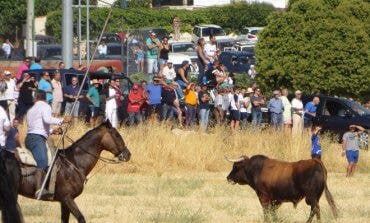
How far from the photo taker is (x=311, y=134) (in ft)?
106

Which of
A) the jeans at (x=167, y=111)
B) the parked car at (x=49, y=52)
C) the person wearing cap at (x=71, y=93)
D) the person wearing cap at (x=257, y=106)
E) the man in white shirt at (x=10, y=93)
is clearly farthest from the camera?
the parked car at (x=49, y=52)

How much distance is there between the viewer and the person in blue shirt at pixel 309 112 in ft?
119

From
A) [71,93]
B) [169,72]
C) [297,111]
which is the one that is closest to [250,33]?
[169,72]

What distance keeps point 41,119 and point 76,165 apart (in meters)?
0.93

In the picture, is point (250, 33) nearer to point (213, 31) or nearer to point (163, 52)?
point (213, 31)

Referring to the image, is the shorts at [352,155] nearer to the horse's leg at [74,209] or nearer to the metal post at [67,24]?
the metal post at [67,24]

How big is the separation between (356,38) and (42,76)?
1276cm

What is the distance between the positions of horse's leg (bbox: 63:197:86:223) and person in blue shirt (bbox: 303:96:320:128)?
1771 cm

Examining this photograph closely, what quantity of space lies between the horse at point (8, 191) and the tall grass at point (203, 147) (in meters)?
11.9

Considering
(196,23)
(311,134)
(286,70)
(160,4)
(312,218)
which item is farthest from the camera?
(160,4)

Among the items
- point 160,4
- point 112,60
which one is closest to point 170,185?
point 112,60

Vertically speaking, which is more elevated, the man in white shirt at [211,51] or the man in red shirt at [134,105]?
the man in white shirt at [211,51]

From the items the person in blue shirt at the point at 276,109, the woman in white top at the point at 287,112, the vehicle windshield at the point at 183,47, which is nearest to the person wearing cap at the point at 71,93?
the person in blue shirt at the point at 276,109

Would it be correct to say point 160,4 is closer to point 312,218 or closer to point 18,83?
point 18,83
